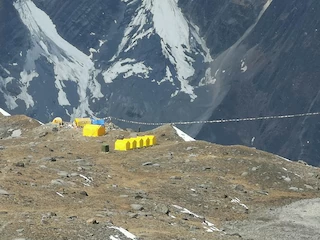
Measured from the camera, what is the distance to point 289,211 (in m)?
34.5

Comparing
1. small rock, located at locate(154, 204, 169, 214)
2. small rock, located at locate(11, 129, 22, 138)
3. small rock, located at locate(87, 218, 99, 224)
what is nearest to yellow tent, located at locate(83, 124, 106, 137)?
small rock, located at locate(11, 129, 22, 138)

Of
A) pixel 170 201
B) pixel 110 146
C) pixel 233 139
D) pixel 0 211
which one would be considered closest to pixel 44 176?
pixel 170 201

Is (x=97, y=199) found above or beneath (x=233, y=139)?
above

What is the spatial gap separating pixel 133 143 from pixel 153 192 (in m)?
12.6

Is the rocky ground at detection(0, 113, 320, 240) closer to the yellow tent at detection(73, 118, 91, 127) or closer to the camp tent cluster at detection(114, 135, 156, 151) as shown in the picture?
the camp tent cluster at detection(114, 135, 156, 151)

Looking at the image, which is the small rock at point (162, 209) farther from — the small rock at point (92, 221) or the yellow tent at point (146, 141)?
the yellow tent at point (146, 141)

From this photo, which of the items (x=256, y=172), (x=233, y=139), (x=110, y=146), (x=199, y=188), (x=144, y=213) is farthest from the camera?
(x=233, y=139)

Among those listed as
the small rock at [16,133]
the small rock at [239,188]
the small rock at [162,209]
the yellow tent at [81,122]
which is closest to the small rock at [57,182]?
the small rock at [162,209]

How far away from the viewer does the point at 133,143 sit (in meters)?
46.9

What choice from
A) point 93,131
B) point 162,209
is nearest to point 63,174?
point 162,209

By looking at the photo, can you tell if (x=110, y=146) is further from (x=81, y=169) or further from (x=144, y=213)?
(x=144, y=213)

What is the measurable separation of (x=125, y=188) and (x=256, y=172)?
8.62 metres

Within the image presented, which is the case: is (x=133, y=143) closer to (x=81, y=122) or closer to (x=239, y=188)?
(x=239, y=188)

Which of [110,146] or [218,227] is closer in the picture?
[218,227]
